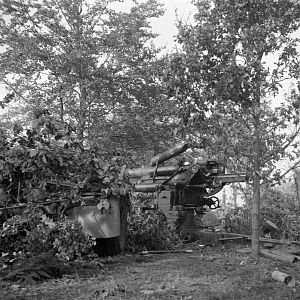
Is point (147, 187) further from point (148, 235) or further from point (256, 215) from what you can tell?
point (256, 215)

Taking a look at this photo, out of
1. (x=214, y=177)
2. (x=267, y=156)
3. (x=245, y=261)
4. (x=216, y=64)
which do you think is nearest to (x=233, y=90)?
(x=216, y=64)

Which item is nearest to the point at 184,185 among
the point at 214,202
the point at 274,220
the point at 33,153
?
the point at 214,202

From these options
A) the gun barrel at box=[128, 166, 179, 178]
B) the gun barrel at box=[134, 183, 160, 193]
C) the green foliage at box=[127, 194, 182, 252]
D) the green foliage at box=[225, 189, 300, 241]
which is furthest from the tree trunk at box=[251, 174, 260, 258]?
the gun barrel at box=[134, 183, 160, 193]

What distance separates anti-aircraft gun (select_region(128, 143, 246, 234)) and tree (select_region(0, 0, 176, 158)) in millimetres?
4954

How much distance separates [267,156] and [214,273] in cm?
243

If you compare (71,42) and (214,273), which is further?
(71,42)

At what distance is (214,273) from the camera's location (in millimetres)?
6555

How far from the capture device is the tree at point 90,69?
1647cm

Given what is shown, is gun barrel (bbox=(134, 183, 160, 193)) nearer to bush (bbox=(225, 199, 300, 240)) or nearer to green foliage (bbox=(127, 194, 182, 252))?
green foliage (bbox=(127, 194, 182, 252))

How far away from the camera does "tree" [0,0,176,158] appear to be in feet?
54.0

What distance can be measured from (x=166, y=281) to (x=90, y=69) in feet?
38.6

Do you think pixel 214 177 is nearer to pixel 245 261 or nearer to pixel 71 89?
pixel 245 261

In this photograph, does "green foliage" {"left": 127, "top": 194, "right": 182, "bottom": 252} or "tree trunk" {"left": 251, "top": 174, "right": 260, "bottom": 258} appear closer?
"tree trunk" {"left": 251, "top": 174, "right": 260, "bottom": 258}

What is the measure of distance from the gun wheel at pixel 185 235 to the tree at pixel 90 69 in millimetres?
6451
